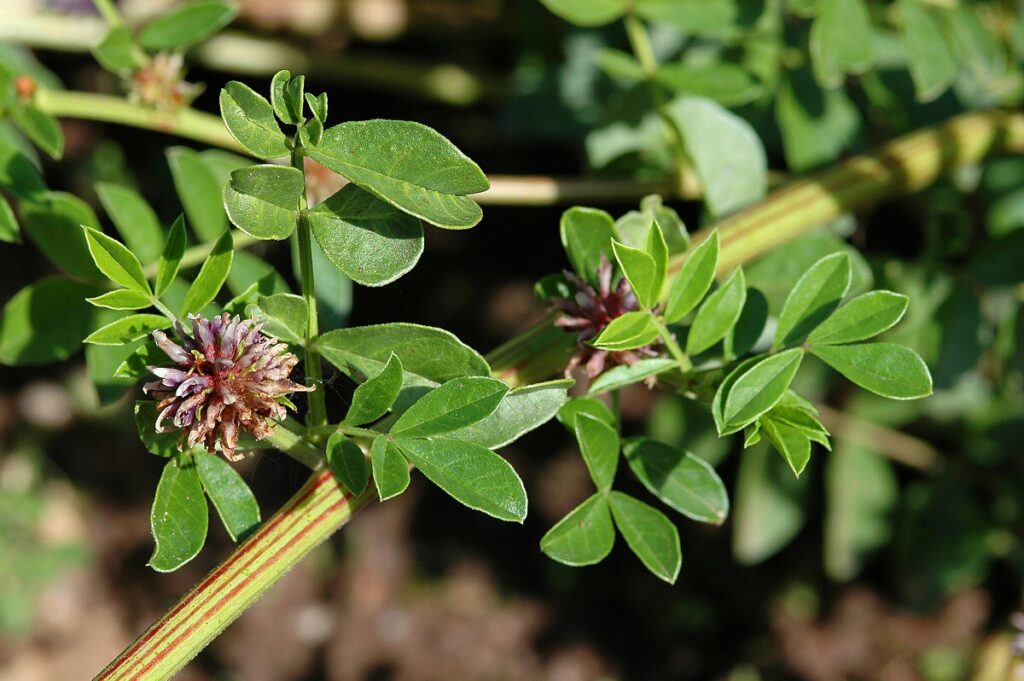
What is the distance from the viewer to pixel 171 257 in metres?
0.86

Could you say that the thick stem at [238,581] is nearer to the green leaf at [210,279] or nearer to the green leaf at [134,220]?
the green leaf at [210,279]

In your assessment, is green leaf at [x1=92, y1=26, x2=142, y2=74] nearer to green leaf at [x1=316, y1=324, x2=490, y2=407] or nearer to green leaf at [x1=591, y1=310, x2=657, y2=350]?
green leaf at [x1=316, y1=324, x2=490, y2=407]

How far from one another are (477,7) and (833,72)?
1.19 metres

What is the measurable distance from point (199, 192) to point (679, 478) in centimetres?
74

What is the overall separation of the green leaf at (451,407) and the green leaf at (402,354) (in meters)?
0.04

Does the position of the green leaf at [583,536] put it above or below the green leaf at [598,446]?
below

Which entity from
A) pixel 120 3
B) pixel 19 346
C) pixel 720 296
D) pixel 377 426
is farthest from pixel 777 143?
pixel 120 3

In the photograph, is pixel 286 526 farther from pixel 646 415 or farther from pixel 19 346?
pixel 646 415

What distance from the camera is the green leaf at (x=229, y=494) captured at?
870 millimetres

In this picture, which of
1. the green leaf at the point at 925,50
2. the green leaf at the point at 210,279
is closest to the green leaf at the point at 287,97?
the green leaf at the point at 210,279

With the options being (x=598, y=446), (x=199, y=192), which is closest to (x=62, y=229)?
(x=199, y=192)

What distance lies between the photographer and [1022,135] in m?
1.56

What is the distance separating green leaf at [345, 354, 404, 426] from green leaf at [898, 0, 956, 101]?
0.94 meters

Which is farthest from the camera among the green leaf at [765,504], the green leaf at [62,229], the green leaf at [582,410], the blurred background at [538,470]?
the green leaf at [765,504]
